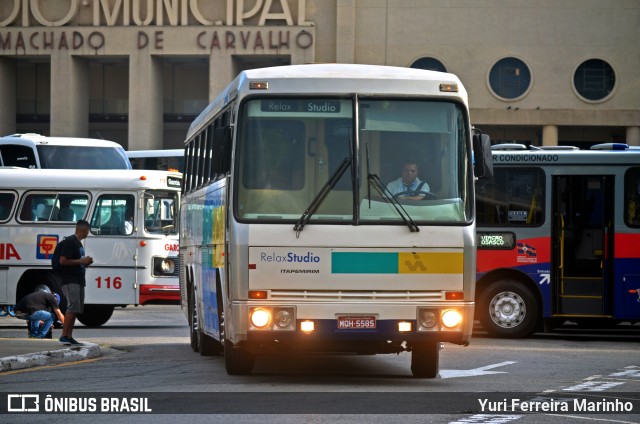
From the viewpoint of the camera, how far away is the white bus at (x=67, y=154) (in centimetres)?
3064

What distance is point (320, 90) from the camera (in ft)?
44.9

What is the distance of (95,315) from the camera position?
2578 cm

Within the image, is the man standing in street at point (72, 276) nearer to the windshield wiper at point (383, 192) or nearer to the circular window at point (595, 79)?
the windshield wiper at point (383, 192)

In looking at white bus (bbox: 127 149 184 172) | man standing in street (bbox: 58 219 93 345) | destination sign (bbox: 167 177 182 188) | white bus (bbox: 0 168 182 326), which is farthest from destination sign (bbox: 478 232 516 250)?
white bus (bbox: 127 149 184 172)

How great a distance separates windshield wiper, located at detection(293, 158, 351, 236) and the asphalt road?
5.20ft

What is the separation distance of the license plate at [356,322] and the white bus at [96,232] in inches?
480

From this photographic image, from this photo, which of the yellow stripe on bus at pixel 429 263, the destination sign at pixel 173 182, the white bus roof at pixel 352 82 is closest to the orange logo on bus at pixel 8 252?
the destination sign at pixel 173 182

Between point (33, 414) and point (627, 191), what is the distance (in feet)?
41.6

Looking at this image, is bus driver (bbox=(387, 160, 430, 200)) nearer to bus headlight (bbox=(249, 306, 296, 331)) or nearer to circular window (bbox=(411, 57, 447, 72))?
bus headlight (bbox=(249, 306, 296, 331))

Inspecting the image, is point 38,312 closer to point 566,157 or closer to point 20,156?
point 566,157

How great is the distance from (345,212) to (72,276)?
6.09 m

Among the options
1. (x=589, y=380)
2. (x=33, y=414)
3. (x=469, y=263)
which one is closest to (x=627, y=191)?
(x=589, y=380)

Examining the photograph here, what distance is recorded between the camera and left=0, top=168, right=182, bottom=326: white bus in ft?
80.7

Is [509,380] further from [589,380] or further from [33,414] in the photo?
[33,414]
